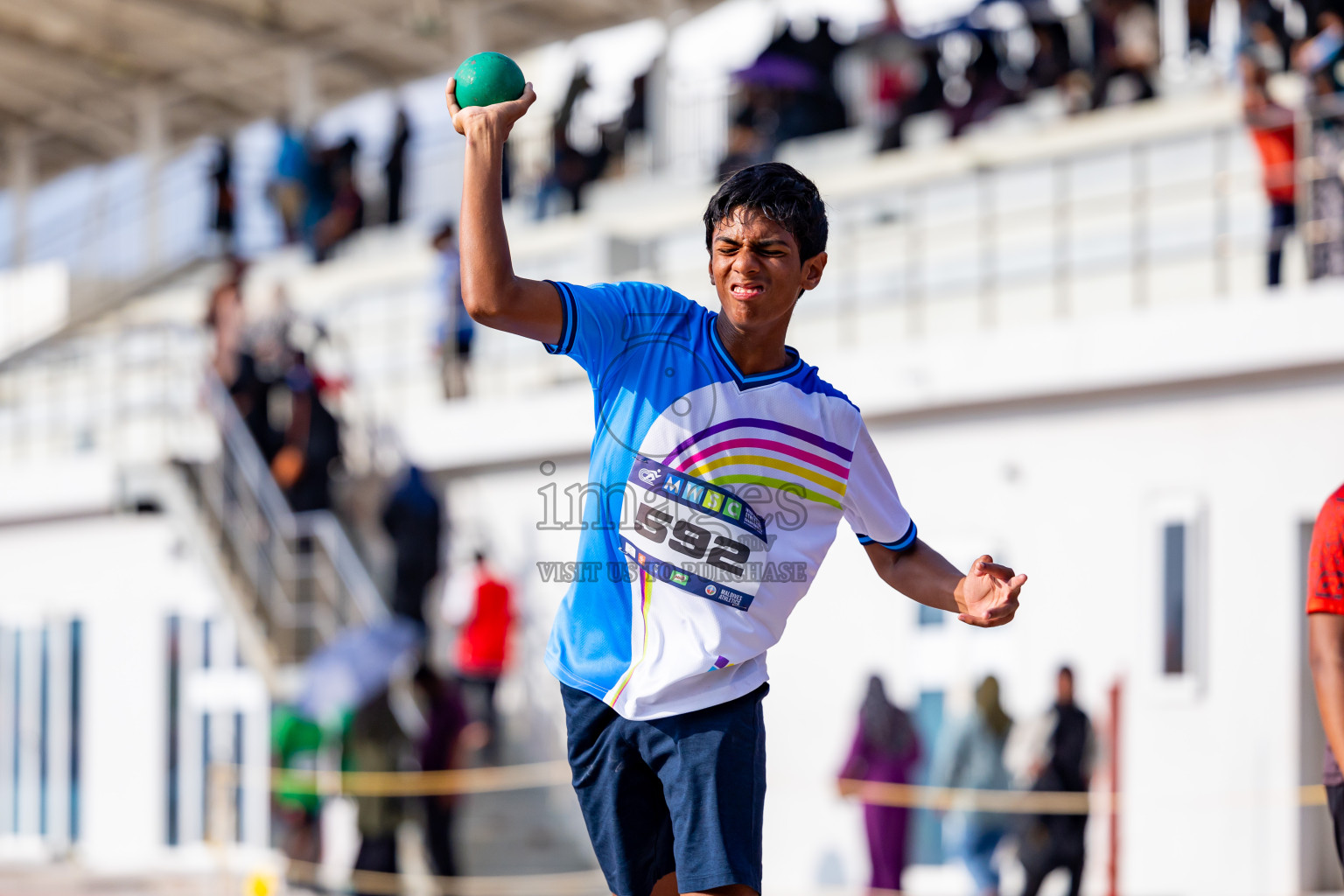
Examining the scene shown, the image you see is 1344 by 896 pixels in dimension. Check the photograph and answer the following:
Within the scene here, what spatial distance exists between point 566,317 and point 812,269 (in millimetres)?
485

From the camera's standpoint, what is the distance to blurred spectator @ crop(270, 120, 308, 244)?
A: 21.5 meters

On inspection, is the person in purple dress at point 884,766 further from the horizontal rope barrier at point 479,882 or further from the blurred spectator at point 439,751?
the blurred spectator at point 439,751

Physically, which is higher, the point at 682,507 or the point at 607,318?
the point at 607,318

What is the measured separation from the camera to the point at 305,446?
14594 mm

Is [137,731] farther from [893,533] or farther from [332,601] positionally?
[893,533]

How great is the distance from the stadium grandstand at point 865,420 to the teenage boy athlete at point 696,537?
2.96 m

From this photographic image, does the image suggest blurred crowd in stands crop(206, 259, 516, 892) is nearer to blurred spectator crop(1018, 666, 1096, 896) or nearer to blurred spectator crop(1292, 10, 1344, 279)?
blurred spectator crop(1018, 666, 1096, 896)

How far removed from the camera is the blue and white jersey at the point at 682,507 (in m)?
3.41

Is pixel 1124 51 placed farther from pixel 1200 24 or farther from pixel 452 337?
pixel 452 337

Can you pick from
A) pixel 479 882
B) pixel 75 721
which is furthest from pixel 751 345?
pixel 75 721

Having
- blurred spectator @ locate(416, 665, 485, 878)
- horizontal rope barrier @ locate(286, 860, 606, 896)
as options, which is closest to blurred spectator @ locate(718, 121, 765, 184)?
blurred spectator @ locate(416, 665, 485, 878)

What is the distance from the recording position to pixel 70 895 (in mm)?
14969

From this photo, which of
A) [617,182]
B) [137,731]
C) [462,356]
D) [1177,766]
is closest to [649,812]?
[1177,766]

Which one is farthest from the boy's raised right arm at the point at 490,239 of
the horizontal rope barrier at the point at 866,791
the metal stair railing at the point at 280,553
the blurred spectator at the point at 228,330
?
the blurred spectator at the point at 228,330
